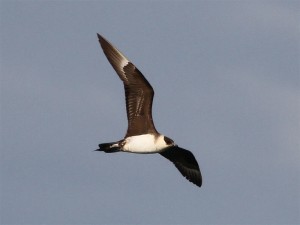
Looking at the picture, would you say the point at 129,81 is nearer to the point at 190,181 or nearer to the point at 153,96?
the point at 153,96

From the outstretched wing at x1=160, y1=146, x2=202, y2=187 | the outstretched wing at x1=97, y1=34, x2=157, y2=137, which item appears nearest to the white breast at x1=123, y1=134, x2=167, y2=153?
the outstretched wing at x1=97, y1=34, x2=157, y2=137

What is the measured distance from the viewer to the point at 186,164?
67.9 feet

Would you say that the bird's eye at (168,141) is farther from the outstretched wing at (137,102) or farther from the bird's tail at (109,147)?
the bird's tail at (109,147)

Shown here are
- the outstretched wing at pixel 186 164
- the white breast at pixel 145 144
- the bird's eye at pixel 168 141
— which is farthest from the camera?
the outstretched wing at pixel 186 164

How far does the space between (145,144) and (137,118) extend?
2.68 ft

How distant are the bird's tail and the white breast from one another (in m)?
0.22

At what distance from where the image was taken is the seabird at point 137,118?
1883 cm

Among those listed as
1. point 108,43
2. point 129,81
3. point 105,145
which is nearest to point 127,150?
point 105,145

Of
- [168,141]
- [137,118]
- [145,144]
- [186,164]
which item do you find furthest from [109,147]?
[186,164]

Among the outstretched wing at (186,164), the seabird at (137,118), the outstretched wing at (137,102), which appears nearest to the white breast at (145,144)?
the seabird at (137,118)

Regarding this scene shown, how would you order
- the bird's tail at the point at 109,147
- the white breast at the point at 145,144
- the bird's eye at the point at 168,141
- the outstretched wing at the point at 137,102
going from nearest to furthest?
1. the bird's tail at the point at 109,147
2. the white breast at the point at 145,144
3. the bird's eye at the point at 168,141
4. the outstretched wing at the point at 137,102

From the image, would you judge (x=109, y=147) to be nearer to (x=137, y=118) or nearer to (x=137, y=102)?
(x=137, y=118)

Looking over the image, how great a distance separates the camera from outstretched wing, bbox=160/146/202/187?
20.4 metres

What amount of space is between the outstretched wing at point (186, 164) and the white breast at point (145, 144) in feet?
4.33
